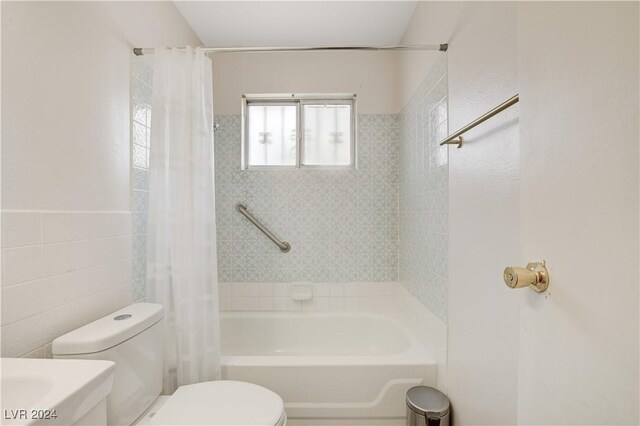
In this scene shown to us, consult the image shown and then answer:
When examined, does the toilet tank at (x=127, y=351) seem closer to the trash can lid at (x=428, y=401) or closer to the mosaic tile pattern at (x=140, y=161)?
the mosaic tile pattern at (x=140, y=161)

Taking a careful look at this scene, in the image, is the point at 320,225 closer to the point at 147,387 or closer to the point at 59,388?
the point at 147,387

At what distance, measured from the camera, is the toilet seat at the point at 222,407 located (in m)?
1.04

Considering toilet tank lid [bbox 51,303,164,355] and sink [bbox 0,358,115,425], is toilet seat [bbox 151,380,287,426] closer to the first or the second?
toilet tank lid [bbox 51,303,164,355]

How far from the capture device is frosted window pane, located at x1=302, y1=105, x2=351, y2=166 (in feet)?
8.14

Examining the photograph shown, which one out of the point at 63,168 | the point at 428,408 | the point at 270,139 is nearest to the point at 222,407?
the point at 428,408

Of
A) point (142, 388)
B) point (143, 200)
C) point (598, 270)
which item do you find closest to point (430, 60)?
point (598, 270)

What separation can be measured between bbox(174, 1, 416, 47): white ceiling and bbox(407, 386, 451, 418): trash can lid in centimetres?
215

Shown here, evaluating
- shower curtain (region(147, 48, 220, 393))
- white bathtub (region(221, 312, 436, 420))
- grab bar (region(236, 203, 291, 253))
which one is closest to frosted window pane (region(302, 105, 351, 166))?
grab bar (region(236, 203, 291, 253))

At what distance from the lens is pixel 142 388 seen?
3.77 feet

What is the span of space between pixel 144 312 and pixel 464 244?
131 centimetres

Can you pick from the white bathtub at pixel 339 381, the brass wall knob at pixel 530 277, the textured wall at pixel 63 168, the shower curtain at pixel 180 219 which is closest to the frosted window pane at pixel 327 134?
the shower curtain at pixel 180 219

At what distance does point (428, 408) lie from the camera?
128cm

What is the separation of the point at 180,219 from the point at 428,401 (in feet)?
4.58

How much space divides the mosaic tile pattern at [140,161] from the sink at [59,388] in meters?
0.79
